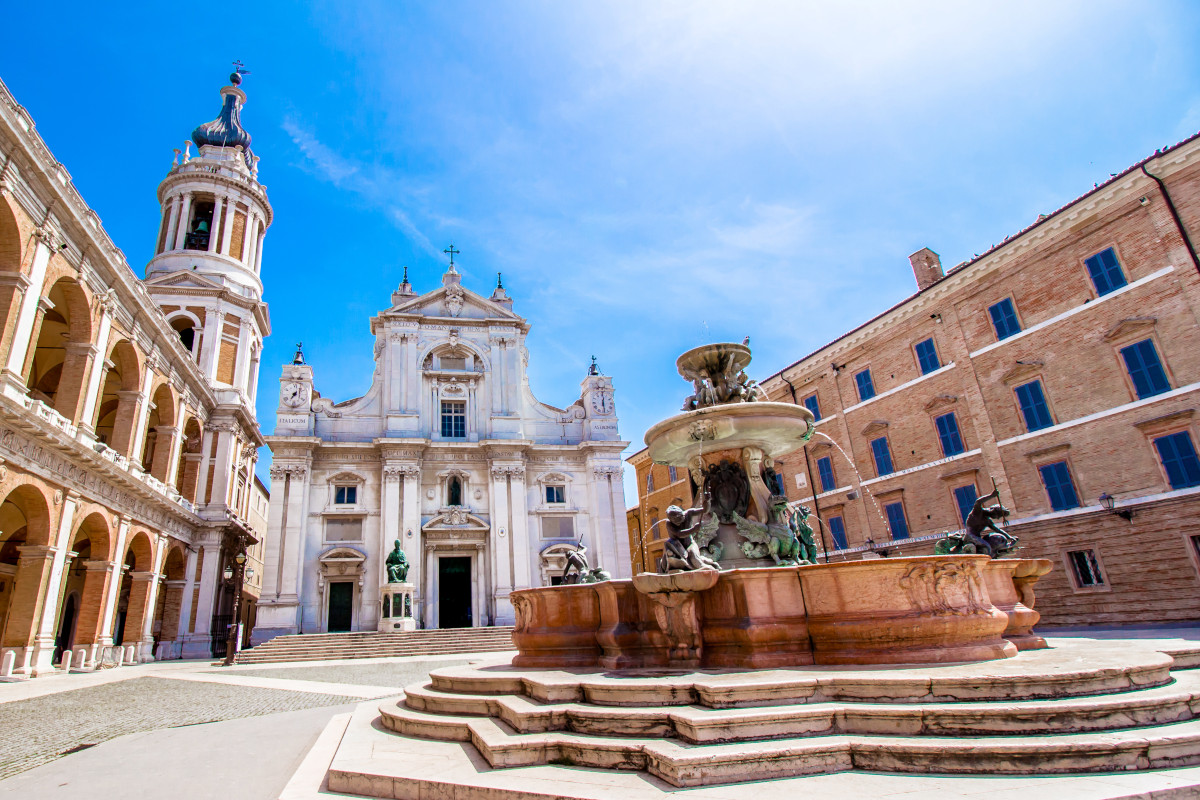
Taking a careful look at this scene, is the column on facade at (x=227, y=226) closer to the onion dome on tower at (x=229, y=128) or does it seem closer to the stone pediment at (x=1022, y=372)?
the onion dome on tower at (x=229, y=128)

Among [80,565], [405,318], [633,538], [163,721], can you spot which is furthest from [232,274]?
[163,721]

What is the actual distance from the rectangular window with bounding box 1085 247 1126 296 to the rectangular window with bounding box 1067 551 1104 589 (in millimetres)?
→ 7473

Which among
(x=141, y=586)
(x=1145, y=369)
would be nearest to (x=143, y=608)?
(x=141, y=586)

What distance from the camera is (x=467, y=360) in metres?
34.5

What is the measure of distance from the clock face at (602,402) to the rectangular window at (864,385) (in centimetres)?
1303

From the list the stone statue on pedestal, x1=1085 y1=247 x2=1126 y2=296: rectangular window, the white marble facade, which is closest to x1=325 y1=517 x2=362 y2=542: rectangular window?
the white marble facade

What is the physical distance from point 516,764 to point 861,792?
7.57ft

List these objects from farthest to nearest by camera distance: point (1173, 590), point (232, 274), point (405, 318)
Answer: point (232, 274)
point (405, 318)
point (1173, 590)

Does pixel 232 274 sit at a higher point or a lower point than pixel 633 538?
higher

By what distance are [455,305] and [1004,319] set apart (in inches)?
999

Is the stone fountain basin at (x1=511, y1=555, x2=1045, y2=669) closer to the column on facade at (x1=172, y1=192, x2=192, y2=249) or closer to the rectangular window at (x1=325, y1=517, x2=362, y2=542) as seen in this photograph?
the rectangular window at (x1=325, y1=517, x2=362, y2=542)

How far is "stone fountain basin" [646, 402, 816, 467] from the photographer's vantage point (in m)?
9.04

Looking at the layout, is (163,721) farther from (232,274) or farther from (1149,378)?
(232,274)

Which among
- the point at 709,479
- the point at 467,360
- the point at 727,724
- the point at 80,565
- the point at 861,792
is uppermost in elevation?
the point at 467,360
